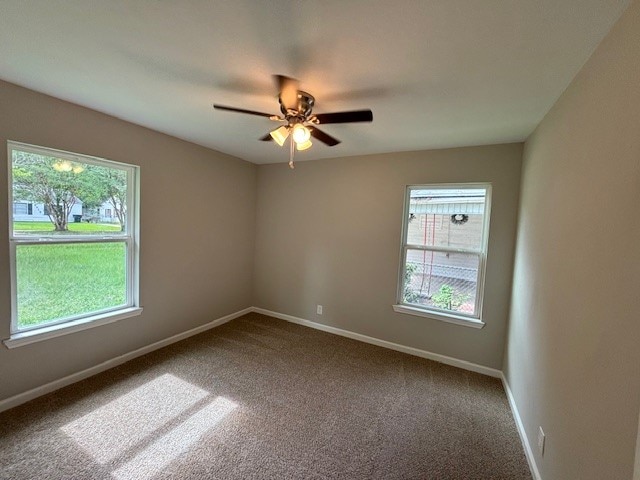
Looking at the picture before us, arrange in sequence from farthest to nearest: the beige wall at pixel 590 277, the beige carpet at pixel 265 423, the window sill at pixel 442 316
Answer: the window sill at pixel 442 316
the beige carpet at pixel 265 423
the beige wall at pixel 590 277

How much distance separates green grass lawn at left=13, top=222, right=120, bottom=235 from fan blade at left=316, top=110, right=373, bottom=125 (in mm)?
Result: 2350

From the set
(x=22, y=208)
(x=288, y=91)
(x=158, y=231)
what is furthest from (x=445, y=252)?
(x=22, y=208)

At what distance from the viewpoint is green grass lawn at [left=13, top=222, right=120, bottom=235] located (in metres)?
2.02

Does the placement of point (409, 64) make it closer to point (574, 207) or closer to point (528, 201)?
point (574, 207)

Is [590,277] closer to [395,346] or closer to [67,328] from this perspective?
[395,346]

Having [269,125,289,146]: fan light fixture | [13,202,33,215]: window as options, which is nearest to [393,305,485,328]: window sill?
[269,125,289,146]: fan light fixture

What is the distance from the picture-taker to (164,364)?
266 centimetres

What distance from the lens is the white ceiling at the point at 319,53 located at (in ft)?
3.64

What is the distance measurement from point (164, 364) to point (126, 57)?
8.68ft

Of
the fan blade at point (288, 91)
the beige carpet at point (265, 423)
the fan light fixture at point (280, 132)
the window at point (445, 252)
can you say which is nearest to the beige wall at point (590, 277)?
the beige carpet at point (265, 423)

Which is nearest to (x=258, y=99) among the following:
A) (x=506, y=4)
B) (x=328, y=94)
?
(x=328, y=94)

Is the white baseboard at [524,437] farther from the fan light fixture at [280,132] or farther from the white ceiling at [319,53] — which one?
the fan light fixture at [280,132]

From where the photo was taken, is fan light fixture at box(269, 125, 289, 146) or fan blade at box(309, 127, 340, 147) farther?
fan blade at box(309, 127, 340, 147)

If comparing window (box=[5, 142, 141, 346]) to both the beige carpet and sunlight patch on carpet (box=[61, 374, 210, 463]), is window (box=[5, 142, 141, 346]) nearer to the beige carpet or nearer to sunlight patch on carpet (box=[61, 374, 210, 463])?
the beige carpet
